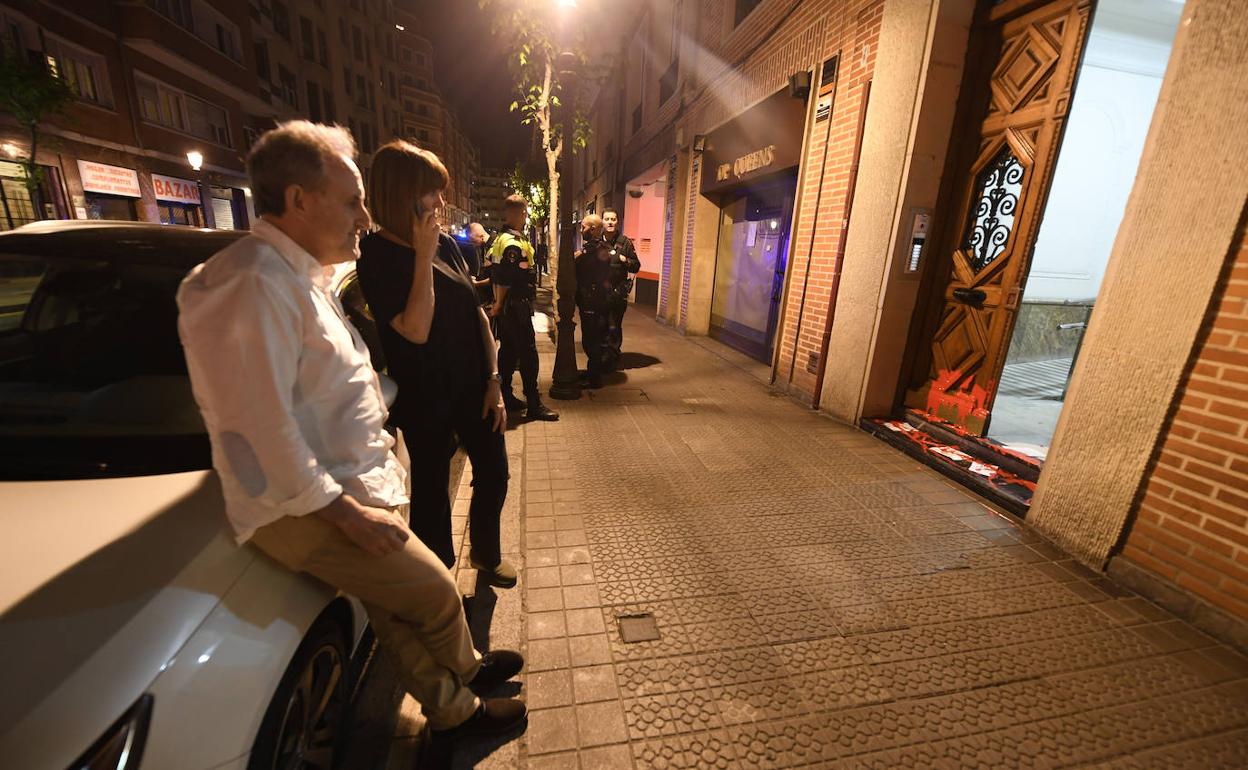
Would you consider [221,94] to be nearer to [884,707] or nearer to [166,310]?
[166,310]

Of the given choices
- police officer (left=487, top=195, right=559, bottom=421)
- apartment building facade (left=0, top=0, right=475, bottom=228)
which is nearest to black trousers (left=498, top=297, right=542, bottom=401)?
police officer (left=487, top=195, right=559, bottom=421)

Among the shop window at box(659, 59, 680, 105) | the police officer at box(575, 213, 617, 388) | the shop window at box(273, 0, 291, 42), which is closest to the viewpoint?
the police officer at box(575, 213, 617, 388)

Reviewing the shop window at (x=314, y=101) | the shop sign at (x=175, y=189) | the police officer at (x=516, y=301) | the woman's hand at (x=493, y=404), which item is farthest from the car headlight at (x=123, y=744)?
the shop window at (x=314, y=101)

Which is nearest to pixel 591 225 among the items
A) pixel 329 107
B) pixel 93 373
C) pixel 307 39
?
pixel 93 373

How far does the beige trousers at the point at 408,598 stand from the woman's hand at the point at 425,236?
1025 millimetres

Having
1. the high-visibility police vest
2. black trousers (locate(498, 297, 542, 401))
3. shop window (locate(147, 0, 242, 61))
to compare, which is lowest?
black trousers (locate(498, 297, 542, 401))

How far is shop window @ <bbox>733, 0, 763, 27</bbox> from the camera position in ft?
26.7

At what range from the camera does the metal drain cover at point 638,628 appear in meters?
2.42

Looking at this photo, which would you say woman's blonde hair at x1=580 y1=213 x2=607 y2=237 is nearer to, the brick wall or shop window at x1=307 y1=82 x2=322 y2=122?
the brick wall

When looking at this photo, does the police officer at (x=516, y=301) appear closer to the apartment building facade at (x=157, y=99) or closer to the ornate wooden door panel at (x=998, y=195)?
the ornate wooden door panel at (x=998, y=195)

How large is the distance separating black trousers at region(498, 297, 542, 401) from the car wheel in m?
3.58

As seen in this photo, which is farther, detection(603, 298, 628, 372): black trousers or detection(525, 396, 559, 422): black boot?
detection(603, 298, 628, 372): black trousers

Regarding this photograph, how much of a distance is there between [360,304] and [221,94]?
25136 mm

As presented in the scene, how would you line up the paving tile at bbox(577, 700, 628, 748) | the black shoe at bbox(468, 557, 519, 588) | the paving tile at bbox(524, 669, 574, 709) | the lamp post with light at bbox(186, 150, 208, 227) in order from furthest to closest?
the lamp post with light at bbox(186, 150, 208, 227) → the black shoe at bbox(468, 557, 519, 588) → the paving tile at bbox(524, 669, 574, 709) → the paving tile at bbox(577, 700, 628, 748)
